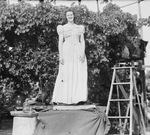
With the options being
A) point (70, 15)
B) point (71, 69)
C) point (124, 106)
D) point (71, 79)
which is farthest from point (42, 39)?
point (124, 106)

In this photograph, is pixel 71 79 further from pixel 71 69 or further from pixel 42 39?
pixel 42 39

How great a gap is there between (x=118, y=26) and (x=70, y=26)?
3.17m

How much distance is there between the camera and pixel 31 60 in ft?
26.7

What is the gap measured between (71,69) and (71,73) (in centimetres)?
8

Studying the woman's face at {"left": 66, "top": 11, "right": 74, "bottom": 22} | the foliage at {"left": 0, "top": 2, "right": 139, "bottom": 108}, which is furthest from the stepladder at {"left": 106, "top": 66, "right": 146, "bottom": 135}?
the woman's face at {"left": 66, "top": 11, "right": 74, "bottom": 22}

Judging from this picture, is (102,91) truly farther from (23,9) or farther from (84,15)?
(23,9)

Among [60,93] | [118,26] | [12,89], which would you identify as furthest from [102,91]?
[60,93]

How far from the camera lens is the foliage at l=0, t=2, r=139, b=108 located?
25.6 feet

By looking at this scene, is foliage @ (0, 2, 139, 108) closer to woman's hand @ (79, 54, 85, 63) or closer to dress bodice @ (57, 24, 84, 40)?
dress bodice @ (57, 24, 84, 40)

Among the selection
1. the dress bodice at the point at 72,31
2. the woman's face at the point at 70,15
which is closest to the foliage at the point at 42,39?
the woman's face at the point at 70,15

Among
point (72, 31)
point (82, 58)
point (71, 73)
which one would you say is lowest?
point (71, 73)

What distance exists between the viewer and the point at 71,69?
545 cm

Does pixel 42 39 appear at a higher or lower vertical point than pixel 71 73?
higher

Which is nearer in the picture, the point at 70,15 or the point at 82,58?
the point at 82,58
